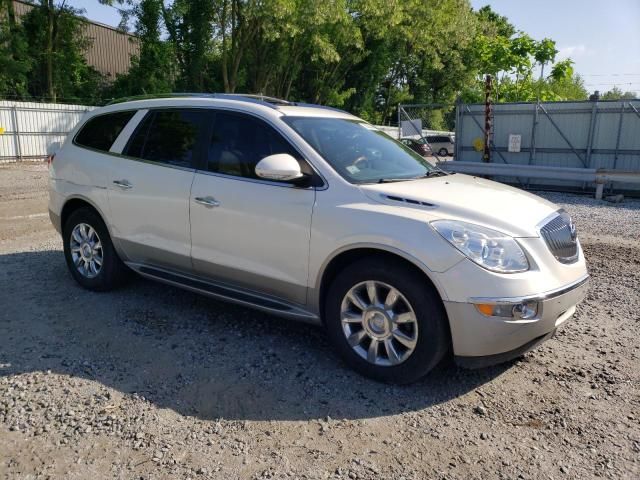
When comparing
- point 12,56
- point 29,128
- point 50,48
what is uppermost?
point 50,48

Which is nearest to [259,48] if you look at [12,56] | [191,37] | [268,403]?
[191,37]

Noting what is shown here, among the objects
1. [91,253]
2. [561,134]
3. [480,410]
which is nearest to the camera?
[480,410]

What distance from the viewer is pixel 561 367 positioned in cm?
388

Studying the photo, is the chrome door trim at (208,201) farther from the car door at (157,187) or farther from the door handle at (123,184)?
the door handle at (123,184)

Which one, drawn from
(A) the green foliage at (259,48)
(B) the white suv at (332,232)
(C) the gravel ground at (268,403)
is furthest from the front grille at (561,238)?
(A) the green foliage at (259,48)

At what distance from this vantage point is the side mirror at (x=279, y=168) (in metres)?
3.66

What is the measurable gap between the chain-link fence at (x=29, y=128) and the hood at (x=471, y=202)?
1887 cm

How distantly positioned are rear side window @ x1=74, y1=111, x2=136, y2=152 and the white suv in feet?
0.07

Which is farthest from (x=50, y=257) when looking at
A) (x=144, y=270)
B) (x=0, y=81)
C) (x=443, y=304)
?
(x=0, y=81)

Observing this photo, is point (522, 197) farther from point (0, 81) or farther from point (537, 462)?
point (0, 81)

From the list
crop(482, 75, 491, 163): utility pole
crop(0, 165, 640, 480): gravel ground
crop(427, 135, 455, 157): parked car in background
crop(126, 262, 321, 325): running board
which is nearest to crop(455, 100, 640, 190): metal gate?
crop(482, 75, 491, 163): utility pole

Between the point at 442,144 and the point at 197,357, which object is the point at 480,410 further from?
the point at 442,144

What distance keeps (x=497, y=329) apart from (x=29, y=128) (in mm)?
21762

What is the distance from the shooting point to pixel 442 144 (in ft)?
111
